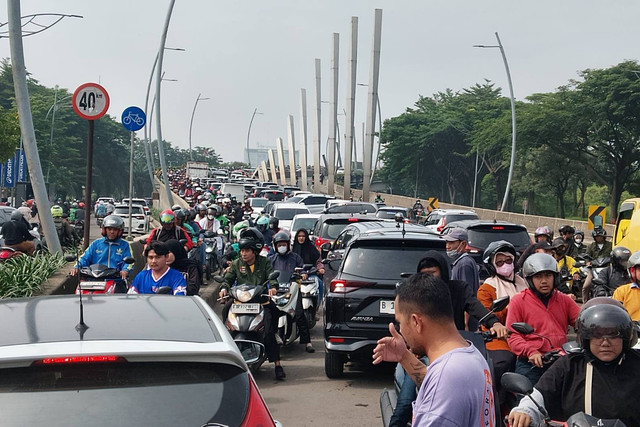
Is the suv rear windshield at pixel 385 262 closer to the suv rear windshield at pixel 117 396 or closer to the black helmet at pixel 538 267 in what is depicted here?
the black helmet at pixel 538 267

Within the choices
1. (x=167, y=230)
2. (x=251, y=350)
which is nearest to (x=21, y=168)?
(x=167, y=230)

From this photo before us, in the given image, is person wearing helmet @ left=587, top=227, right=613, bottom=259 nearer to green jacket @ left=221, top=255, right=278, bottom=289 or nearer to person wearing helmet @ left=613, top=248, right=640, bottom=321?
green jacket @ left=221, top=255, right=278, bottom=289

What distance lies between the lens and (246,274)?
10656 millimetres

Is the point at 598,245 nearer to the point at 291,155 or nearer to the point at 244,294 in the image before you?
the point at 244,294

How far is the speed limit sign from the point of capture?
13.6 metres

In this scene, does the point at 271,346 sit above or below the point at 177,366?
below

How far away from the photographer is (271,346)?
1045cm

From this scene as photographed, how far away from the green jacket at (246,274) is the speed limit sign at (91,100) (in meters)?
4.10

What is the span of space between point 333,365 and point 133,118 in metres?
10.8

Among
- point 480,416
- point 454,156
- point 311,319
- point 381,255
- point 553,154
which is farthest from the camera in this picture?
point 454,156

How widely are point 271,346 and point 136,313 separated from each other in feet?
19.3

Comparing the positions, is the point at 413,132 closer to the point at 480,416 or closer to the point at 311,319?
the point at 311,319

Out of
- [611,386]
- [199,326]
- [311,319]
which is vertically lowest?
[311,319]

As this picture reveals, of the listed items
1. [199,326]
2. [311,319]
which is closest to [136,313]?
[199,326]
